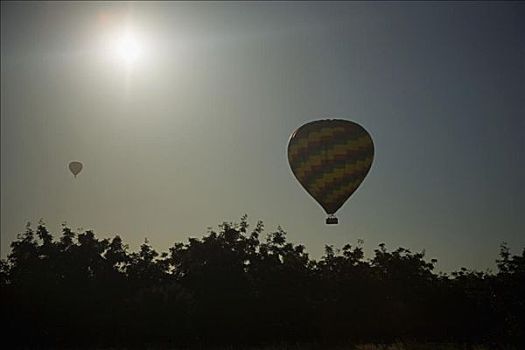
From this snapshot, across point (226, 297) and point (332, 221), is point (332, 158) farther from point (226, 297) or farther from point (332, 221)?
point (226, 297)

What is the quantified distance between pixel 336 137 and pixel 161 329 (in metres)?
17.2

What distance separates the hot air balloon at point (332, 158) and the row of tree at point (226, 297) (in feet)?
32.4

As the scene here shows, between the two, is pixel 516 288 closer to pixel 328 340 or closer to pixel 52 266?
pixel 328 340

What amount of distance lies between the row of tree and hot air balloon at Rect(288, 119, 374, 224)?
9891 mm

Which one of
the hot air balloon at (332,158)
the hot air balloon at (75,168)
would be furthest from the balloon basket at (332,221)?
the hot air balloon at (75,168)

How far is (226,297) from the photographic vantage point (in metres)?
44.0

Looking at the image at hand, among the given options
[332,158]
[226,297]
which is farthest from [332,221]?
[226,297]

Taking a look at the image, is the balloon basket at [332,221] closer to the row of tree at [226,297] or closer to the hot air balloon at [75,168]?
the row of tree at [226,297]

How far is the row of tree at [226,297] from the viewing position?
4109cm

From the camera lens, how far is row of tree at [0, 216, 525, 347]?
135ft

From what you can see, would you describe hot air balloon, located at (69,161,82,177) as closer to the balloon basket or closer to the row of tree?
the row of tree

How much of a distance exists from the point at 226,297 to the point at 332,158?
14.4m

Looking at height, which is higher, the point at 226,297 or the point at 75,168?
the point at 75,168

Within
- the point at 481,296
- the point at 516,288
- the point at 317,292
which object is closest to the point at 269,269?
the point at 317,292
